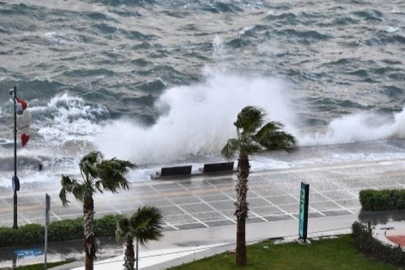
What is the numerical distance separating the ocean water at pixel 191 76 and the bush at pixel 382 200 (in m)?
9.16

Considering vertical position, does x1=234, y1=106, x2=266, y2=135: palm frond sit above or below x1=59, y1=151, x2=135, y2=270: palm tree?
above

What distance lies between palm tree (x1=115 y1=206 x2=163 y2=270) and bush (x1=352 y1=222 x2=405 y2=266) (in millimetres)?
9520

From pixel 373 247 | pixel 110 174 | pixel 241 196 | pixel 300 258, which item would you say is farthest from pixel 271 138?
pixel 373 247

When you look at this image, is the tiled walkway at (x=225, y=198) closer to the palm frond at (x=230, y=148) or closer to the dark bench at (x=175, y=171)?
the dark bench at (x=175, y=171)

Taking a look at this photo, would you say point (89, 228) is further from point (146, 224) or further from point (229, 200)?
point (229, 200)

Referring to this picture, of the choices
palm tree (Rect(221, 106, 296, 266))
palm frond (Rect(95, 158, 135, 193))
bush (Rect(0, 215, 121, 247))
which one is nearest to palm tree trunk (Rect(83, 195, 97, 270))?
palm frond (Rect(95, 158, 135, 193))

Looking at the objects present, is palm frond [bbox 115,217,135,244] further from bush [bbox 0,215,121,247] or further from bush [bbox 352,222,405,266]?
bush [bbox 352,222,405,266]

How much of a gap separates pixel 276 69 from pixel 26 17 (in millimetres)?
22551

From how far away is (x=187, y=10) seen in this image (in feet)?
330

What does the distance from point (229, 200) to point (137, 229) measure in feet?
47.0

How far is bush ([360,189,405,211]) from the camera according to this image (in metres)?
45.3

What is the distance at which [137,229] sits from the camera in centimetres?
3309

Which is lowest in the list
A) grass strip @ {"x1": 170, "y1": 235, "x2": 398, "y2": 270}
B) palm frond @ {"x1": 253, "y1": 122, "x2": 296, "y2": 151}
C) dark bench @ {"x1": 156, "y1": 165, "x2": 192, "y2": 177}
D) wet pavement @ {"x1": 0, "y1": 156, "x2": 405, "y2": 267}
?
grass strip @ {"x1": 170, "y1": 235, "x2": 398, "y2": 270}

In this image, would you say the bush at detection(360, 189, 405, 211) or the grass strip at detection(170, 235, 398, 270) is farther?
the bush at detection(360, 189, 405, 211)
